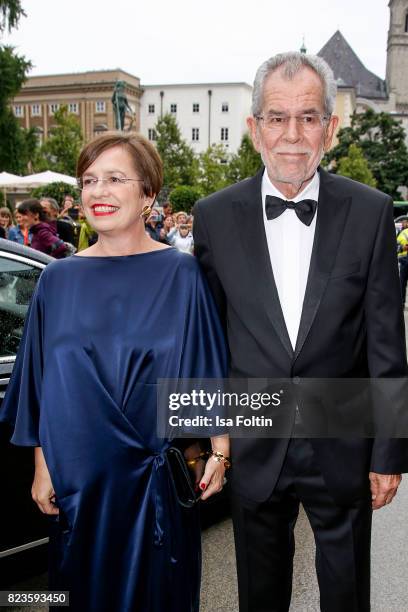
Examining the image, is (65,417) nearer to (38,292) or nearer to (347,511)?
(38,292)

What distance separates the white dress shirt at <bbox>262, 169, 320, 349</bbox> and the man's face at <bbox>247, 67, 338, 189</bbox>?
0.09 meters

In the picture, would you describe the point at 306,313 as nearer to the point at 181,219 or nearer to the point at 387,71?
the point at 181,219

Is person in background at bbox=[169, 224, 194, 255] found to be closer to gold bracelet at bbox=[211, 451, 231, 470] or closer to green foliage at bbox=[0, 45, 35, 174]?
gold bracelet at bbox=[211, 451, 231, 470]

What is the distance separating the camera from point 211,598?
2.83m

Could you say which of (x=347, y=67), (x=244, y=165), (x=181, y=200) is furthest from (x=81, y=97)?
(x=181, y=200)

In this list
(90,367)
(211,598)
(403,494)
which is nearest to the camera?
(90,367)

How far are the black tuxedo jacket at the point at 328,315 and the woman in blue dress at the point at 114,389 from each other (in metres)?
0.12

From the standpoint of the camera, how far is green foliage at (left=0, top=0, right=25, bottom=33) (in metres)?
20.8

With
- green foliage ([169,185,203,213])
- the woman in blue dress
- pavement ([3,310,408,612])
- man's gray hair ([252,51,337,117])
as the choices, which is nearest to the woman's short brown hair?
the woman in blue dress

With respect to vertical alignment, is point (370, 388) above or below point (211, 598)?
above

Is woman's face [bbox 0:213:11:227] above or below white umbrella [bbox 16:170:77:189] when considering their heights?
below

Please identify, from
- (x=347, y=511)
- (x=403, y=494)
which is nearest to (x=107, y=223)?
(x=347, y=511)

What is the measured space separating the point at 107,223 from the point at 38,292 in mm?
317

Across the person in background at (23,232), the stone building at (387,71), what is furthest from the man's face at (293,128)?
the stone building at (387,71)
